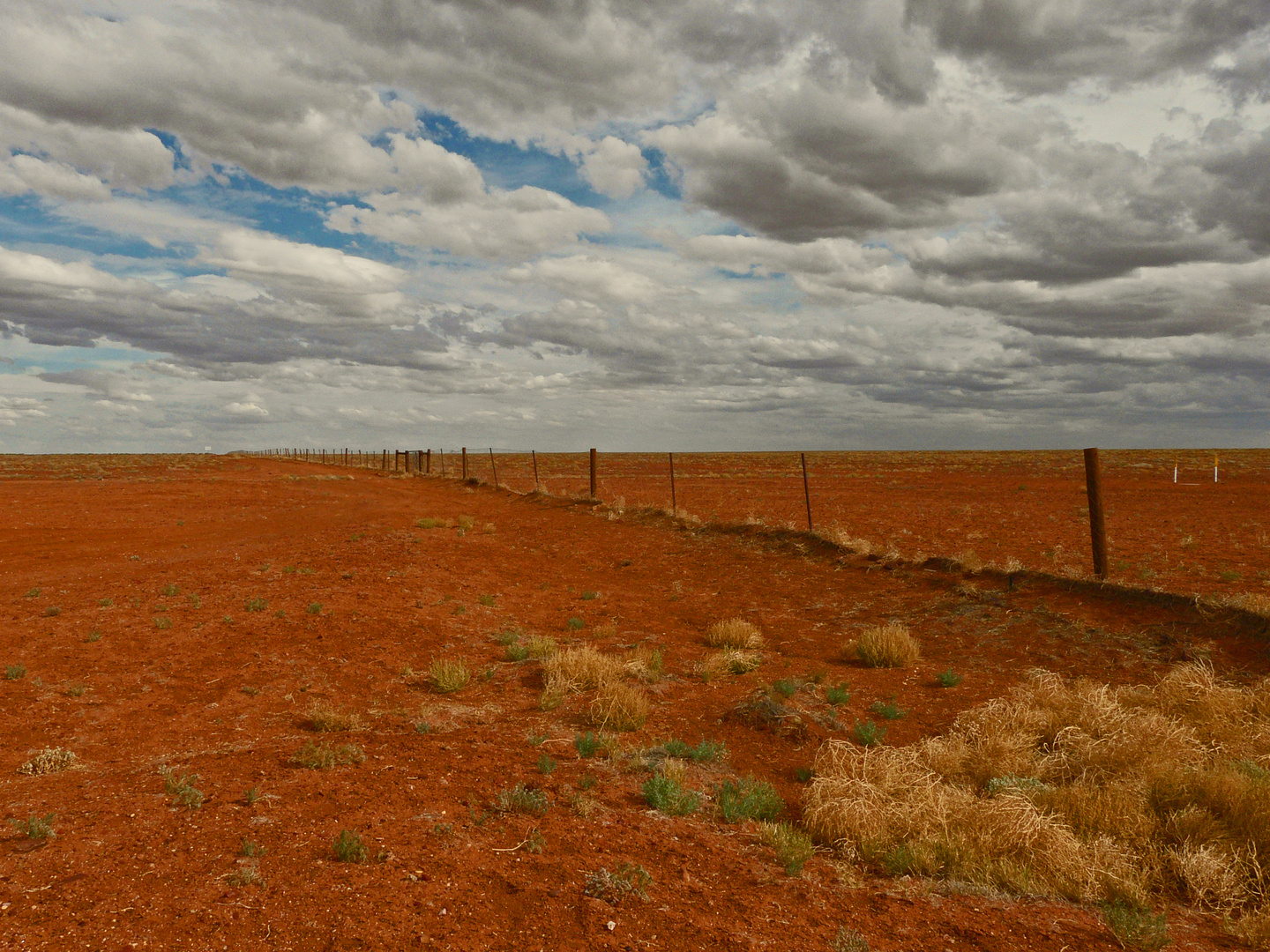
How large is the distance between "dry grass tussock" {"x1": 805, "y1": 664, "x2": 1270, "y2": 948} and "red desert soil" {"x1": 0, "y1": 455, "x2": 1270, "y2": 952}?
0.88ft

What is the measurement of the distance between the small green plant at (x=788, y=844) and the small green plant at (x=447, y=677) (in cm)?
443

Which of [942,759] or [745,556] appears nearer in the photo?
[942,759]

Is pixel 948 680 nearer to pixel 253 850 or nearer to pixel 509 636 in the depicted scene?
pixel 509 636

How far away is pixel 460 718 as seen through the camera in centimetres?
764

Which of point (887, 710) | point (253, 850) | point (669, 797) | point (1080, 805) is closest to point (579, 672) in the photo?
point (669, 797)

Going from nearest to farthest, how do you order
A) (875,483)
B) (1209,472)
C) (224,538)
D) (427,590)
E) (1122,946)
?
(1122,946)
(427,590)
(224,538)
(875,483)
(1209,472)

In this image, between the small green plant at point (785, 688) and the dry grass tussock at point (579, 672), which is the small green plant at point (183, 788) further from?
the small green plant at point (785, 688)

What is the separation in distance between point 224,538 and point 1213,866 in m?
21.1

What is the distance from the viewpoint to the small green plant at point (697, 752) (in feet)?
21.8

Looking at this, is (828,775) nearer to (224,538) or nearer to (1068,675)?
(1068,675)

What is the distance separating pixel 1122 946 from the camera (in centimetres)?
404

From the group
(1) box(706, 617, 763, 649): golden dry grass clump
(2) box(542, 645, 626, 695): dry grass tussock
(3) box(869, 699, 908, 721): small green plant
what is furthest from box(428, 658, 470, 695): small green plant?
(3) box(869, 699, 908, 721): small green plant

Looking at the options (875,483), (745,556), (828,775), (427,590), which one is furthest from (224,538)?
(875,483)

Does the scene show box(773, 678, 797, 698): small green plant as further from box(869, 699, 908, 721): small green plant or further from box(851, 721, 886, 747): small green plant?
box(851, 721, 886, 747): small green plant
